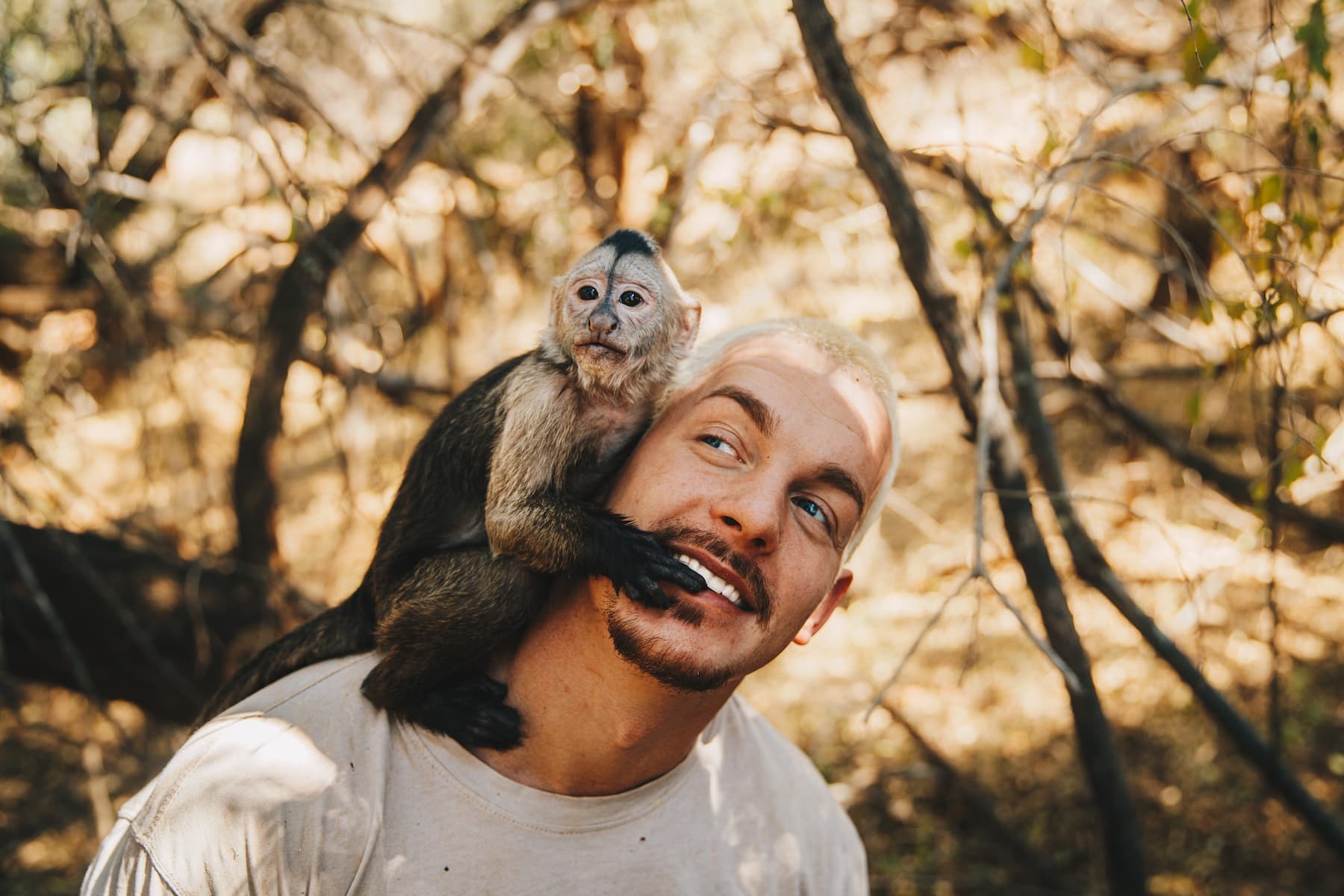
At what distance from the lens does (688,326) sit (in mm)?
2842

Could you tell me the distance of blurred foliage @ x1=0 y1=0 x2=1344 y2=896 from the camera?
3.79 m

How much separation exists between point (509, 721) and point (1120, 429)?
16.3 feet

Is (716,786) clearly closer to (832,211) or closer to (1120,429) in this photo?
(832,211)

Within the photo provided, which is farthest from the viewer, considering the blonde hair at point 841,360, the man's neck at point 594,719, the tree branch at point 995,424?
the tree branch at point 995,424

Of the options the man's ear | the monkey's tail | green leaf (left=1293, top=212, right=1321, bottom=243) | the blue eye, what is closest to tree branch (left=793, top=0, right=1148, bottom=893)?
the man's ear

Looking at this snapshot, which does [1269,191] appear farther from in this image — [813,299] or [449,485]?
[813,299]

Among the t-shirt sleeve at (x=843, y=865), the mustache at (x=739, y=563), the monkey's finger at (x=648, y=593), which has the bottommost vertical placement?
the t-shirt sleeve at (x=843, y=865)

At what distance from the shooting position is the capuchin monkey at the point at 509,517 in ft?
6.89

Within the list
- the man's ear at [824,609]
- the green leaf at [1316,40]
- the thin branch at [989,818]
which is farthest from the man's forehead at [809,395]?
the thin branch at [989,818]

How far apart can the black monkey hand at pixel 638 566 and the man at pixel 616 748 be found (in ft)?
0.09

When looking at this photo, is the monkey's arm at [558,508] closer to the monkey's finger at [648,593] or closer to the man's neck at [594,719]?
the monkey's finger at [648,593]

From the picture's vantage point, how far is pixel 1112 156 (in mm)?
2293

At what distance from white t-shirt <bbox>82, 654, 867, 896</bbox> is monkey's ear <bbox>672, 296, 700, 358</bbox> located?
3.63 ft

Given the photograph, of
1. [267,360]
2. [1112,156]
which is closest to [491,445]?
[267,360]
